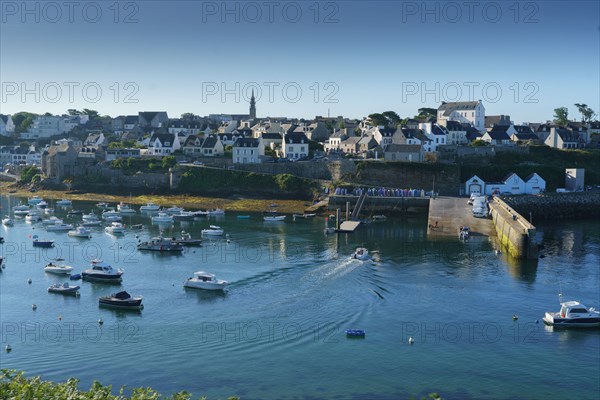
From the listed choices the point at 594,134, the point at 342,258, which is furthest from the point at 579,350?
the point at 594,134

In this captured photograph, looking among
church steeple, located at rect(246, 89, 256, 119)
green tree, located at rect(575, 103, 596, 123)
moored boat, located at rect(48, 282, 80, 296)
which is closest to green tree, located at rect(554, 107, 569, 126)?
green tree, located at rect(575, 103, 596, 123)

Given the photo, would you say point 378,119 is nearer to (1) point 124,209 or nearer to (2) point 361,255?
(1) point 124,209

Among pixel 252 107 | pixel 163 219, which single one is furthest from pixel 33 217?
pixel 252 107

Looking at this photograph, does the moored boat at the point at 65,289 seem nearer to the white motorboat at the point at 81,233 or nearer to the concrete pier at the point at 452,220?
the white motorboat at the point at 81,233

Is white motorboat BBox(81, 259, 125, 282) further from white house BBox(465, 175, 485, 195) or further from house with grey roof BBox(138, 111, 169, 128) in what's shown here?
house with grey roof BBox(138, 111, 169, 128)

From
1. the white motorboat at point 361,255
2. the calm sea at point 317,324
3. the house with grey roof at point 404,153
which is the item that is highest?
the house with grey roof at point 404,153

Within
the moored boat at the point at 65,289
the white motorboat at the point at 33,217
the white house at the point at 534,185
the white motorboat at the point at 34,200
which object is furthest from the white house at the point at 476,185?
the white motorboat at the point at 34,200
